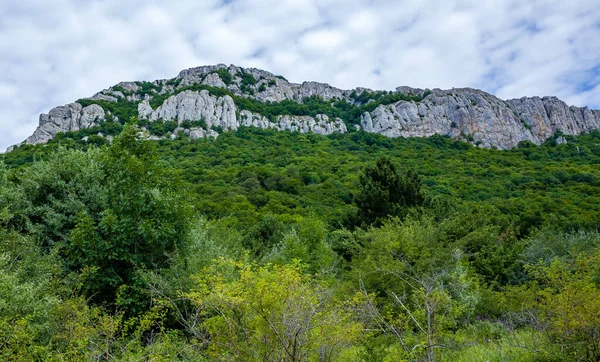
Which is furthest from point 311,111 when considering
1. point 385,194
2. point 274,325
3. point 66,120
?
point 274,325

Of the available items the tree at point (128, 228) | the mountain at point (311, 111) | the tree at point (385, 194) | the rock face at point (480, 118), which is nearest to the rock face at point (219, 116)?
the mountain at point (311, 111)

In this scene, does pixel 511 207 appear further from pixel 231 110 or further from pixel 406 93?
pixel 406 93

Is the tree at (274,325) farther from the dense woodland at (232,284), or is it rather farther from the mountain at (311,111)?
the mountain at (311,111)

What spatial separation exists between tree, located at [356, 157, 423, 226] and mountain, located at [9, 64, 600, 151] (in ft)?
175

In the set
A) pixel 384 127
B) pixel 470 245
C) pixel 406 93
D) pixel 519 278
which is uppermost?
pixel 406 93

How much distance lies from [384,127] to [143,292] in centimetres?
8379

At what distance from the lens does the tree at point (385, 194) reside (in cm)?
2377

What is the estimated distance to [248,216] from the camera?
121 feet

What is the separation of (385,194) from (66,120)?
77378mm

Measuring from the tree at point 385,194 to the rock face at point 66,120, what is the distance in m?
66.0

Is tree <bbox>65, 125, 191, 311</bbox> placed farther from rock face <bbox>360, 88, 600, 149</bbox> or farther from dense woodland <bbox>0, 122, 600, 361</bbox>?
rock face <bbox>360, 88, 600, 149</bbox>

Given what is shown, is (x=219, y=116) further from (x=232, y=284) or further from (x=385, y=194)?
(x=232, y=284)

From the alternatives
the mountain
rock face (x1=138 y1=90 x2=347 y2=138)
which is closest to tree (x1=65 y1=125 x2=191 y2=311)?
the mountain

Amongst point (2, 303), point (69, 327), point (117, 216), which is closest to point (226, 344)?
point (69, 327)
